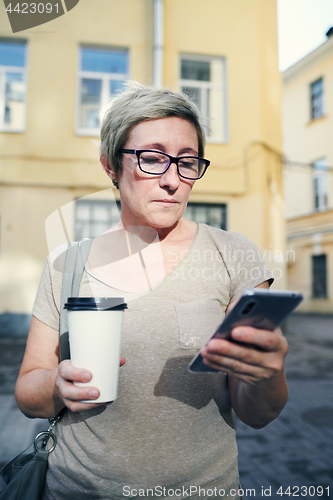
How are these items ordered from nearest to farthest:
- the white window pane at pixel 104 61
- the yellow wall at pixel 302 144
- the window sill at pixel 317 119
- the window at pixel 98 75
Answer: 1. the window at pixel 98 75
2. the white window pane at pixel 104 61
3. the yellow wall at pixel 302 144
4. the window sill at pixel 317 119

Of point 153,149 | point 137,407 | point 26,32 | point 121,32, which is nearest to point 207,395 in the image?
point 137,407

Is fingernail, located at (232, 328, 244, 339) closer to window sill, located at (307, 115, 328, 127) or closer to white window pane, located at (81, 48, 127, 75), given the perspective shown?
white window pane, located at (81, 48, 127, 75)

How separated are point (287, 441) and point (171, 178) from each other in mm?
2793

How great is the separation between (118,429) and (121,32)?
13.8 feet

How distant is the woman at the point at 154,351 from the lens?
0.80 meters

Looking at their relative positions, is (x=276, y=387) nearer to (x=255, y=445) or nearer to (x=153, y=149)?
(x=153, y=149)

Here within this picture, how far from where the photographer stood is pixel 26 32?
141 centimetres

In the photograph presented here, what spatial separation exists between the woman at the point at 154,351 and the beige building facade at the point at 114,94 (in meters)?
0.17

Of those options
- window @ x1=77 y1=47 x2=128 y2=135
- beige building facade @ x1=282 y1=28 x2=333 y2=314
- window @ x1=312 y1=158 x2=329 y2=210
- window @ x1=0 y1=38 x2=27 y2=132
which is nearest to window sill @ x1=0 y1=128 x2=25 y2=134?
window @ x1=0 y1=38 x2=27 y2=132

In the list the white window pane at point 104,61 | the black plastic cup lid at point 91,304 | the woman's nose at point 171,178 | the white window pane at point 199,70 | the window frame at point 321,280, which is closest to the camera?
the black plastic cup lid at point 91,304

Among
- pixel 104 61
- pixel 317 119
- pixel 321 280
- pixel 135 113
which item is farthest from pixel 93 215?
pixel 321 280

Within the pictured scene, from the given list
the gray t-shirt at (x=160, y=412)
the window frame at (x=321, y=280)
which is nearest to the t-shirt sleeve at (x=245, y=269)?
the gray t-shirt at (x=160, y=412)

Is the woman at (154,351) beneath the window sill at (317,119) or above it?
beneath

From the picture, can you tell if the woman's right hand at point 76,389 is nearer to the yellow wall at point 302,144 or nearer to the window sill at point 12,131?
the window sill at point 12,131
